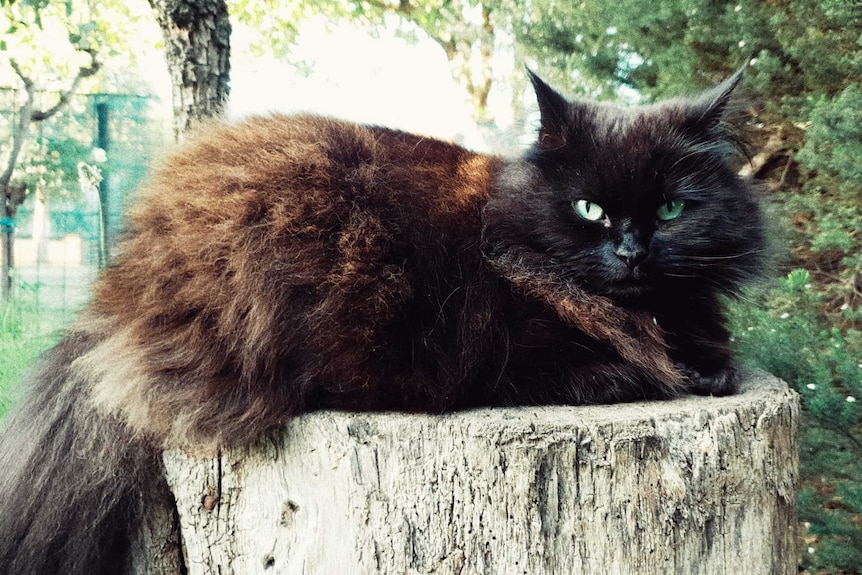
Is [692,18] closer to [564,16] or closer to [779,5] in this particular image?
[779,5]

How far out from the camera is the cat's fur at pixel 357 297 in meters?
1.44

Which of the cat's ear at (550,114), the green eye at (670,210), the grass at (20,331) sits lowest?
the grass at (20,331)

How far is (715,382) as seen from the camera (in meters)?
1.53

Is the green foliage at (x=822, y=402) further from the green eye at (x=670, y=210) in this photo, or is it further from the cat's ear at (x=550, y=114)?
the cat's ear at (x=550, y=114)

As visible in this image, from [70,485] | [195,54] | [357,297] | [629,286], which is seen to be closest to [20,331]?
[195,54]

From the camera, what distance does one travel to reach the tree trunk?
2.62 meters

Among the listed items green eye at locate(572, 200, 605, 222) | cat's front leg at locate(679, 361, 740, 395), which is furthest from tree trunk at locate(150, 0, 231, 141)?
cat's front leg at locate(679, 361, 740, 395)

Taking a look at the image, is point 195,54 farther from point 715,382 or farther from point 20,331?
point 715,382

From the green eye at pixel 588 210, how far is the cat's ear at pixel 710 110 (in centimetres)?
33

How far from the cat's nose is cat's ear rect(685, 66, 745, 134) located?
390mm

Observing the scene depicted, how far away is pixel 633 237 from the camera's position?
1.50m

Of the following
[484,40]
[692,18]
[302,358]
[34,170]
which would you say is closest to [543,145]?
[302,358]

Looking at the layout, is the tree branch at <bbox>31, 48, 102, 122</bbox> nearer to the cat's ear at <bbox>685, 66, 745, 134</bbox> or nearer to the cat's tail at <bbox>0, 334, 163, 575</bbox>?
the cat's tail at <bbox>0, 334, 163, 575</bbox>

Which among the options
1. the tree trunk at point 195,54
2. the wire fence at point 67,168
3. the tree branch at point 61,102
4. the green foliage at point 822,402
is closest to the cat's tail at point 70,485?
the tree trunk at point 195,54
